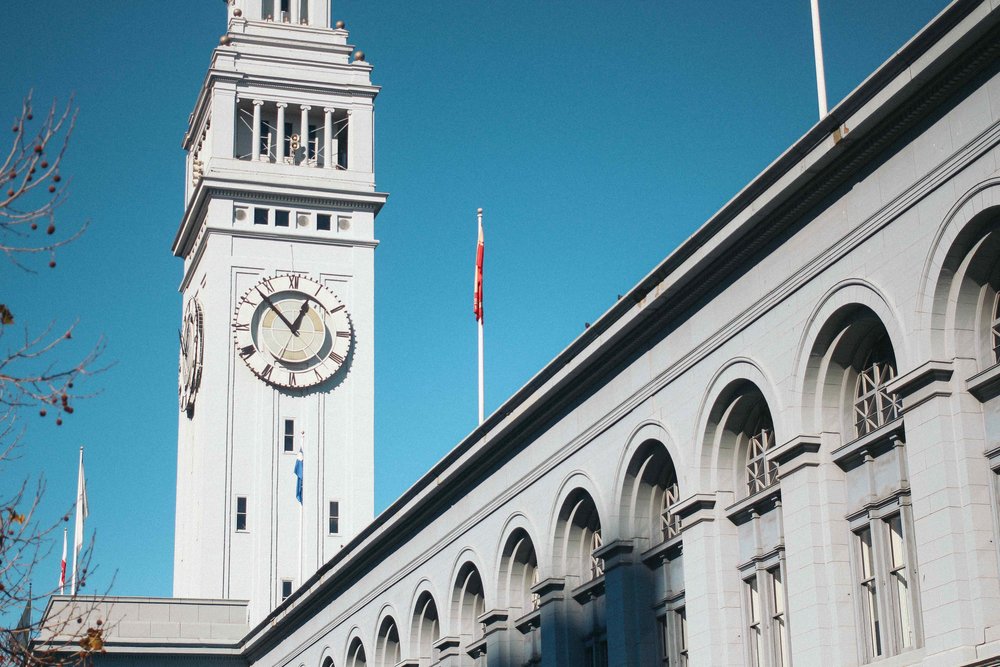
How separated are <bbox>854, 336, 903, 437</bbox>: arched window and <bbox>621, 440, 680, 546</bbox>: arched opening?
316 inches

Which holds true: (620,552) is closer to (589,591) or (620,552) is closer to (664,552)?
(664,552)

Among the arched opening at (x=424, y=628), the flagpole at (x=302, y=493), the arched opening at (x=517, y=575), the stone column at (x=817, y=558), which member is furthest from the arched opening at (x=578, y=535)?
the flagpole at (x=302, y=493)

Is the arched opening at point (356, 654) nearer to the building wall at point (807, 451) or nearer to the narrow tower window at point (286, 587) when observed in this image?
the building wall at point (807, 451)

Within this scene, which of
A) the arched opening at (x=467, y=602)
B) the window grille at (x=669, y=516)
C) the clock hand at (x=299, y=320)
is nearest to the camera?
the window grille at (x=669, y=516)

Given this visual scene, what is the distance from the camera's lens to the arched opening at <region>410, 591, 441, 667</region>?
53.0 metres

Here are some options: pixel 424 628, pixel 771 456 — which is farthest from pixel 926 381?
pixel 424 628

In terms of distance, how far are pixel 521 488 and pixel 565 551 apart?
312 cm

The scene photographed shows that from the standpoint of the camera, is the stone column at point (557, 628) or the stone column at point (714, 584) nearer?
the stone column at point (714, 584)

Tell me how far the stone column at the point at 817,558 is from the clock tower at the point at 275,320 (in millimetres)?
49262

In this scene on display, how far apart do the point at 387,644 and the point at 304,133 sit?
3726 cm

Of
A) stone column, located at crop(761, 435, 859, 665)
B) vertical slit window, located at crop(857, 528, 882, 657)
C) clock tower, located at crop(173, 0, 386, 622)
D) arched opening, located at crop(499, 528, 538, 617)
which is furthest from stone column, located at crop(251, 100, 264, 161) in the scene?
vertical slit window, located at crop(857, 528, 882, 657)

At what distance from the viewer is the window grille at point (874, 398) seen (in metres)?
30.0

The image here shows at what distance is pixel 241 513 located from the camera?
8119 cm

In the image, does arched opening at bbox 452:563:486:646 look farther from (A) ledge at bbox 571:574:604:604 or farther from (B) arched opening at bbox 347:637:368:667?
(B) arched opening at bbox 347:637:368:667
